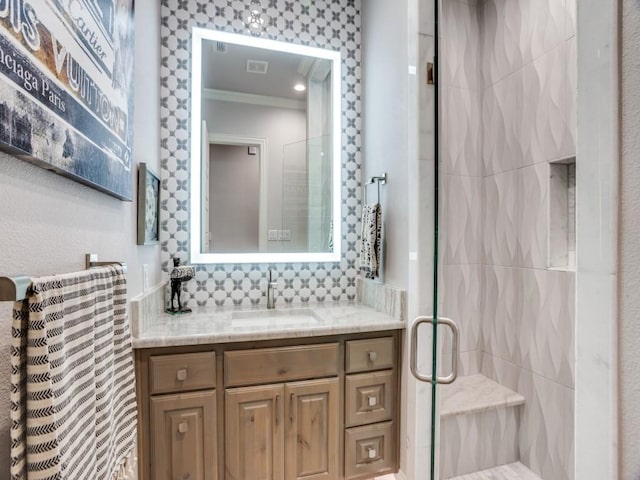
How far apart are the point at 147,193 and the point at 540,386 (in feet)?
7.56

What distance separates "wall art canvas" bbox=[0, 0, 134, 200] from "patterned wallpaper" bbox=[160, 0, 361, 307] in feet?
2.75

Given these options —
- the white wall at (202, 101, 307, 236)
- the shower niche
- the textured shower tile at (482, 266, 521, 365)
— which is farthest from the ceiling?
the textured shower tile at (482, 266, 521, 365)

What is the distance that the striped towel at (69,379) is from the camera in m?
0.55

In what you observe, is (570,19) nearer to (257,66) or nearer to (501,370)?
(257,66)

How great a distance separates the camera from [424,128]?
1046 millimetres

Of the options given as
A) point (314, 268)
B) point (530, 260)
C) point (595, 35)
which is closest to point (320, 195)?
point (314, 268)

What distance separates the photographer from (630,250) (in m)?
0.55

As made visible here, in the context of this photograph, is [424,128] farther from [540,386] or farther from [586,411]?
[540,386]

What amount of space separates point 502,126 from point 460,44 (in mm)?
634

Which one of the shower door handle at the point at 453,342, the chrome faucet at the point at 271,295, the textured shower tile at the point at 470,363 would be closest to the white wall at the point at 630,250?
the shower door handle at the point at 453,342

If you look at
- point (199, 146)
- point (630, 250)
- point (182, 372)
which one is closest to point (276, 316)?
point (182, 372)

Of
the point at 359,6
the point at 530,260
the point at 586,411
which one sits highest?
the point at 359,6

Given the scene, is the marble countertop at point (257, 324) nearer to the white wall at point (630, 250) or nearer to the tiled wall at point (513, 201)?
the tiled wall at point (513, 201)

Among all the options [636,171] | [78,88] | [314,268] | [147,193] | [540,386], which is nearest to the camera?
[636,171]
